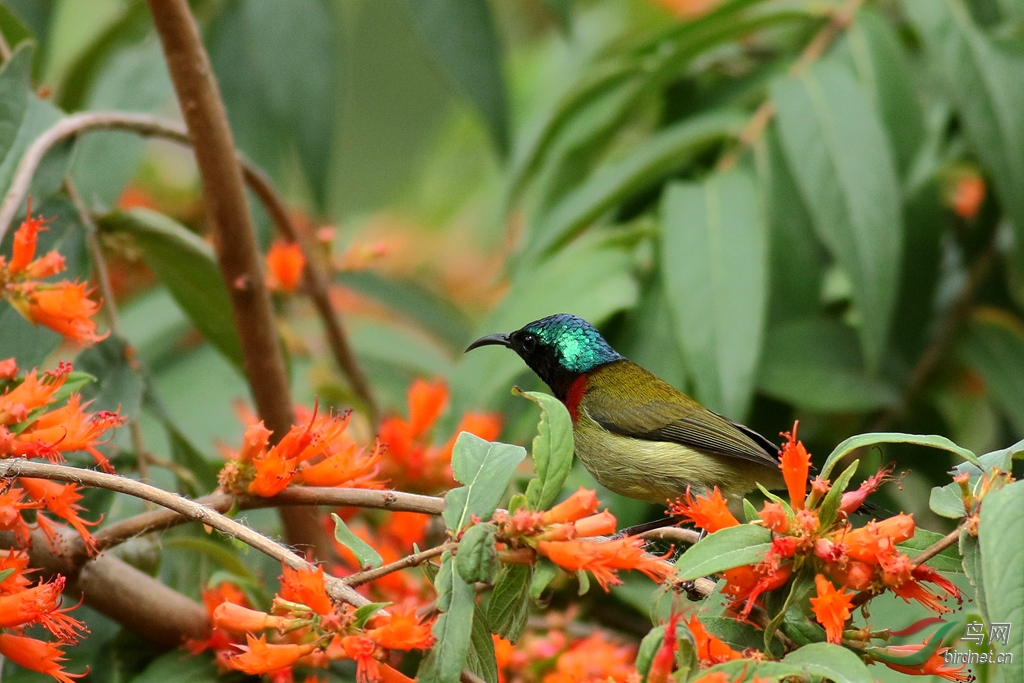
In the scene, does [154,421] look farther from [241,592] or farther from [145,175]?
[145,175]

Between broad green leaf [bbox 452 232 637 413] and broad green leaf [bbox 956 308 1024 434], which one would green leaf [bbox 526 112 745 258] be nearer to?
broad green leaf [bbox 452 232 637 413]

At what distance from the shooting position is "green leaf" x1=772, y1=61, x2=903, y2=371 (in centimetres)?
266

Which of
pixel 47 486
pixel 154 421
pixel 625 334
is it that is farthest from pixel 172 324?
pixel 47 486

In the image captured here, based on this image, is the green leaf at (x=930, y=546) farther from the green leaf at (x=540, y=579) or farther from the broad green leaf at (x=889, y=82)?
the broad green leaf at (x=889, y=82)

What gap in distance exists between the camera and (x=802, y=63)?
127 inches

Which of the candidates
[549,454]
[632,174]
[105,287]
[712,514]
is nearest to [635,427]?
[632,174]

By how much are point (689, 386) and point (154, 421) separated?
148cm

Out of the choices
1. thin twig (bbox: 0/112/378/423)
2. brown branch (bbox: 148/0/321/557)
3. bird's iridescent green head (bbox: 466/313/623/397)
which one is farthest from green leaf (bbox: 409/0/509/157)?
brown branch (bbox: 148/0/321/557)

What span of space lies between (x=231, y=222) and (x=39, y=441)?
817 millimetres

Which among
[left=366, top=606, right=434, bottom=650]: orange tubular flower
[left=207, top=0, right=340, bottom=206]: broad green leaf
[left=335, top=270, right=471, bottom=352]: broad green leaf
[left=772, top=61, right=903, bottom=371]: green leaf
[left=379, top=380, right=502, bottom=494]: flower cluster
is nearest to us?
[left=366, top=606, right=434, bottom=650]: orange tubular flower

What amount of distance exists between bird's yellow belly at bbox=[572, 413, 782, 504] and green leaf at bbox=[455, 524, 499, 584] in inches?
45.5

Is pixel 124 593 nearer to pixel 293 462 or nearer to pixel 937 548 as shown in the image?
pixel 293 462

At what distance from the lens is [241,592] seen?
1888 mm

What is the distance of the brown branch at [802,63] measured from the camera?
3.19m
